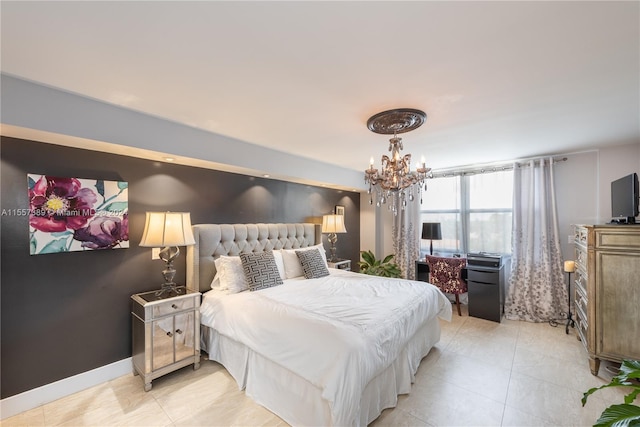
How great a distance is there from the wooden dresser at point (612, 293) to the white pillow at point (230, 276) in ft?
11.3

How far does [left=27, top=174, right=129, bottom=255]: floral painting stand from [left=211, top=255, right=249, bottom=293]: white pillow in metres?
0.93

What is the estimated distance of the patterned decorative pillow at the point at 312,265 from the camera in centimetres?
337

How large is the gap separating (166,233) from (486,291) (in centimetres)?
432

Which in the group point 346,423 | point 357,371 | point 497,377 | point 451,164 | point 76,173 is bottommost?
point 497,377

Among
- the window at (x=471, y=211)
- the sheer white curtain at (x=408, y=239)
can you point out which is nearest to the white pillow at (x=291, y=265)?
the sheer white curtain at (x=408, y=239)

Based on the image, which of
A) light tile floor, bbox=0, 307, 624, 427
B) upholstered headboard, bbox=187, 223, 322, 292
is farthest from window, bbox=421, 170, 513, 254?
upholstered headboard, bbox=187, 223, 322, 292

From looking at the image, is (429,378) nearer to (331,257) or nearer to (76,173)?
(331,257)

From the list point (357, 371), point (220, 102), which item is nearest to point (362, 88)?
point (220, 102)

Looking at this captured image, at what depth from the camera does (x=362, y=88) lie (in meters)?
1.90

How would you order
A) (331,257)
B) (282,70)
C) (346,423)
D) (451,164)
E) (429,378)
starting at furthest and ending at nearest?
(331,257), (451,164), (429,378), (282,70), (346,423)

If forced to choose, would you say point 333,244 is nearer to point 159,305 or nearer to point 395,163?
point 395,163

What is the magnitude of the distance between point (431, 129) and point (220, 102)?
2070 millimetres

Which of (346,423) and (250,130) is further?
(250,130)

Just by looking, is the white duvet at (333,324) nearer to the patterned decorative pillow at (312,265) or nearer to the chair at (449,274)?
the patterned decorative pillow at (312,265)
